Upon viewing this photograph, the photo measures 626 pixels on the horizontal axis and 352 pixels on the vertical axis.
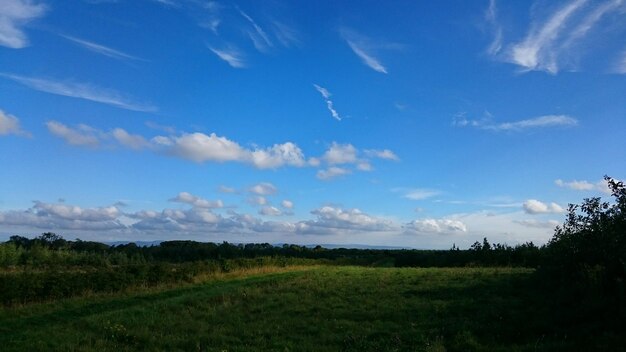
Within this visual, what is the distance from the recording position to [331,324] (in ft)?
47.6

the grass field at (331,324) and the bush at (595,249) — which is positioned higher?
the bush at (595,249)

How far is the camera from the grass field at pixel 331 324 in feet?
38.1

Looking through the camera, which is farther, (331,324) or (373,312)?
(373,312)

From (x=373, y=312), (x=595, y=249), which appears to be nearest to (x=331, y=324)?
(x=373, y=312)

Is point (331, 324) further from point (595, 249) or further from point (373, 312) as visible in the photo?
point (595, 249)

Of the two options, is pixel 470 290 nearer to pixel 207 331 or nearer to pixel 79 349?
pixel 207 331

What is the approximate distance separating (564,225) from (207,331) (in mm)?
13974

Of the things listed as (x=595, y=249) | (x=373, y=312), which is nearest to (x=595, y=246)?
(x=595, y=249)

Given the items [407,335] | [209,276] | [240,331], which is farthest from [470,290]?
[209,276]

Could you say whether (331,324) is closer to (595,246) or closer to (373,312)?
(373,312)

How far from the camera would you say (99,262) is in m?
56.1

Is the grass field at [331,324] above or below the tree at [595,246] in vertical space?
below

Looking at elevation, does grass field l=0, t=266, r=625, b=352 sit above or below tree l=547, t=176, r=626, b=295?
below

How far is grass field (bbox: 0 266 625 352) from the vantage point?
11.6 meters
